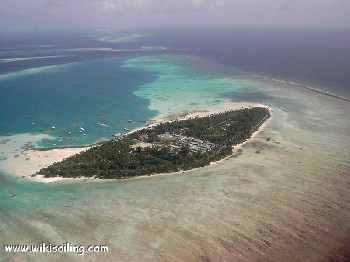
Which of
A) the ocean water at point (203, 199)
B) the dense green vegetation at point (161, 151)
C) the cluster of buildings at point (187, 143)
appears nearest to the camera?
the ocean water at point (203, 199)

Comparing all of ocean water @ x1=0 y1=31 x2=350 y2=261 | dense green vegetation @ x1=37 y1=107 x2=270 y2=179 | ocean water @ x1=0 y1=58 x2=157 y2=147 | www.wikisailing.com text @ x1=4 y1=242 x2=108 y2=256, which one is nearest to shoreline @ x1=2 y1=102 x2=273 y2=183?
dense green vegetation @ x1=37 y1=107 x2=270 y2=179

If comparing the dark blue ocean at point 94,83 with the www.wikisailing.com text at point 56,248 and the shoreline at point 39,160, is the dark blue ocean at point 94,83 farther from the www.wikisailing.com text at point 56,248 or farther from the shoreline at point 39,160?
the www.wikisailing.com text at point 56,248

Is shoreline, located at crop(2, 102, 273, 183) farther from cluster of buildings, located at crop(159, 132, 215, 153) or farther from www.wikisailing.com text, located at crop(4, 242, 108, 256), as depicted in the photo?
www.wikisailing.com text, located at crop(4, 242, 108, 256)

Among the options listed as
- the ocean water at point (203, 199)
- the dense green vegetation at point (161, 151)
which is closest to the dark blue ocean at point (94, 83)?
the ocean water at point (203, 199)

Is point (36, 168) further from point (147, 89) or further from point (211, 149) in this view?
point (147, 89)

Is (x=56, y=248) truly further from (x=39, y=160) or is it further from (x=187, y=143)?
(x=187, y=143)
